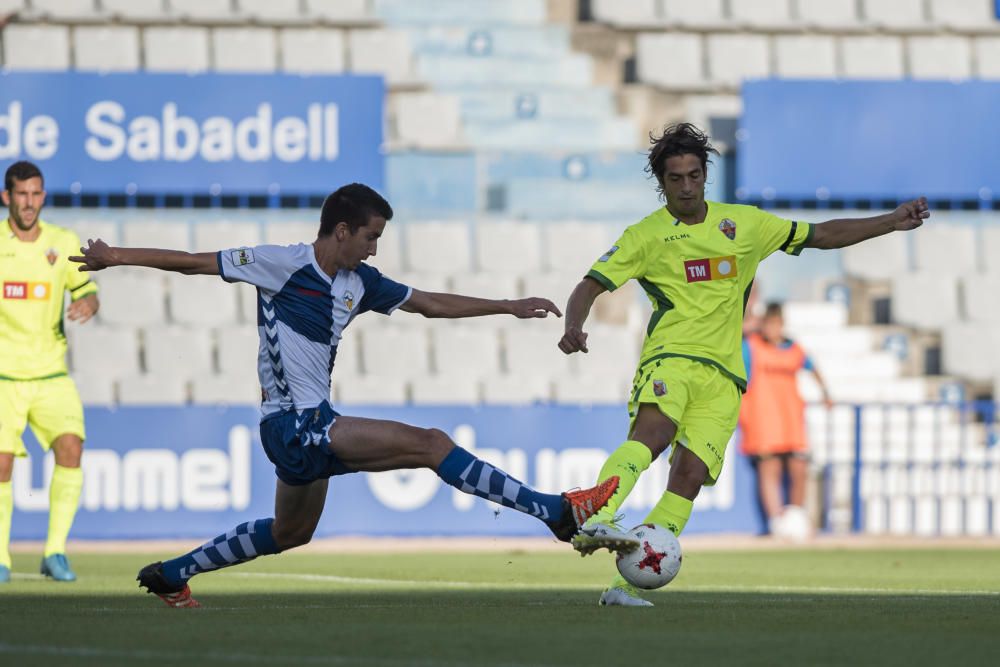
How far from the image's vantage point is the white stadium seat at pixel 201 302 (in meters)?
16.1

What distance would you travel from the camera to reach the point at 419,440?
671cm

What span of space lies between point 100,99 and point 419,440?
10765mm

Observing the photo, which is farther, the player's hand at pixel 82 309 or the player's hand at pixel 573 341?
the player's hand at pixel 82 309

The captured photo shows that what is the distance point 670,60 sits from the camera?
1830cm

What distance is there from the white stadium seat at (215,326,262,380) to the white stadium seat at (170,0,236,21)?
12.7 ft

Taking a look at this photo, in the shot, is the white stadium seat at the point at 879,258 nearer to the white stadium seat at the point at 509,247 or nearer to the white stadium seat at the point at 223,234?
the white stadium seat at the point at 509,247

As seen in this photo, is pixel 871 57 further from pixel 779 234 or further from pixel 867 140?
pixel 779 234

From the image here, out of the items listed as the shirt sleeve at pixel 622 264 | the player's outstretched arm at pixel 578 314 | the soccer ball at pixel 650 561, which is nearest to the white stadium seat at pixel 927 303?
the shirt sleeve at pixel 622 264

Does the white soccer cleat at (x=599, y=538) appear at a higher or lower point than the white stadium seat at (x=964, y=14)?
lower

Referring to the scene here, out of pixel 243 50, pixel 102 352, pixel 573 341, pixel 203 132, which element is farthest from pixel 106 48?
pixel 573 341

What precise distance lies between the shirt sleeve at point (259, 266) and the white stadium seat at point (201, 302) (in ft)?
30.7

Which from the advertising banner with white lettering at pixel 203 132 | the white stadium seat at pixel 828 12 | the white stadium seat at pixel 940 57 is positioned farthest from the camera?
the white stadium seat at pixel 828 12

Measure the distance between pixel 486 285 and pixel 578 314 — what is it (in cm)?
927

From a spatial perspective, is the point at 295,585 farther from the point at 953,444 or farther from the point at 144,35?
the point at 144,35
